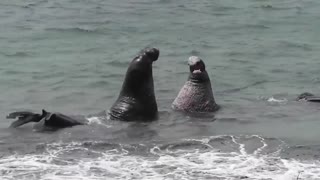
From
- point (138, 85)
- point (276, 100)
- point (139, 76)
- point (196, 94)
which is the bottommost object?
point (276, 100)

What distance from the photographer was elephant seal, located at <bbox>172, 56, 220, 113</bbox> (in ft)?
36.5

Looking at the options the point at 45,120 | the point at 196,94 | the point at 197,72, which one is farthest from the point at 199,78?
the point at 45,120

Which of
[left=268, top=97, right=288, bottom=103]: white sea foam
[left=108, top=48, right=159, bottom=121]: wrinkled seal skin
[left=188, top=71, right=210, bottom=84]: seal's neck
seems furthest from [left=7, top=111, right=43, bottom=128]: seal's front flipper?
[left=268, top=97, right=288, bottom=103]: white sea foam

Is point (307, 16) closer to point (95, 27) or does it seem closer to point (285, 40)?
point (285, 40)

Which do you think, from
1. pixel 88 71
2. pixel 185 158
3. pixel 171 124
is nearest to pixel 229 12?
pixel 88 71

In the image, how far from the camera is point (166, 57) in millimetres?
15922

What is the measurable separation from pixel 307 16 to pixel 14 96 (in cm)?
1056

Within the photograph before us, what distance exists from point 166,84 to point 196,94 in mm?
Result: 2429

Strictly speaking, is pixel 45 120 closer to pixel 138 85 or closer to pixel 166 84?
pixel 138 85

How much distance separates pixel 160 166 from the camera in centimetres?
835

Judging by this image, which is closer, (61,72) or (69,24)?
(61,72)

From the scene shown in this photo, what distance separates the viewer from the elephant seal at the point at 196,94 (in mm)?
11133

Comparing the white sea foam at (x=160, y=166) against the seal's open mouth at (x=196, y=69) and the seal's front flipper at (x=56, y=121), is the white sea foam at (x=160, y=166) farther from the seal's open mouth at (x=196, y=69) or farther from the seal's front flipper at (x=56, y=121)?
the seal's open mouth at (x=196, y=69)

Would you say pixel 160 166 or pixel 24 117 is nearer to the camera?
pixel 160 166
